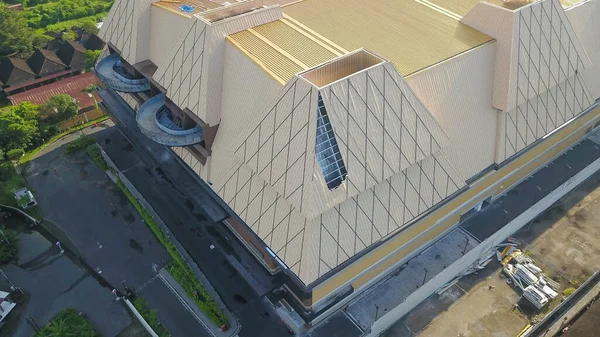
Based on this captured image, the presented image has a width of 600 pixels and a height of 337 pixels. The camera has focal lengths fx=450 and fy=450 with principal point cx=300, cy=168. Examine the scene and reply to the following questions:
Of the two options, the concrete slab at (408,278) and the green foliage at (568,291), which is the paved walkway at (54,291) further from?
the green foliage at (568,291)

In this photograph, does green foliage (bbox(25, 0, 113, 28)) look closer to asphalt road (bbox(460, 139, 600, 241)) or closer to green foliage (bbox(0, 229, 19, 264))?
green foliage (bbox(0, 229, 19, 264))

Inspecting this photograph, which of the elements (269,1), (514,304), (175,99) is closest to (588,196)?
(514,304)

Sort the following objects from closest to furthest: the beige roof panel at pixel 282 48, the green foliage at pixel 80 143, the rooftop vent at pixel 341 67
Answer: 1. the rooftop vent at pixel 341 67
2. the beige roof panel at pixel 282 48
3. the green foliage at pixel 80 143

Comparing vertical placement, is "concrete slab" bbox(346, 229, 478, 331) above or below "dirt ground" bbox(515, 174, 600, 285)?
below

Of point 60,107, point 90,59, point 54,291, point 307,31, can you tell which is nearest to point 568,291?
point 307,31

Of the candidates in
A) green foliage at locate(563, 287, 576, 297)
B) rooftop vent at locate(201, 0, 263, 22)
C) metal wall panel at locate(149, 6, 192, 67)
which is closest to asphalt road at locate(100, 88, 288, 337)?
metal wall panel at locate(149, 6, 192, 67)

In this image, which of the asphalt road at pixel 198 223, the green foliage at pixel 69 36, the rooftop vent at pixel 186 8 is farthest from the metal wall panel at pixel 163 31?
the green foliage at pixel 69 36

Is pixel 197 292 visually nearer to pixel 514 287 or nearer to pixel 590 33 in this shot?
pixel 514 287
